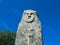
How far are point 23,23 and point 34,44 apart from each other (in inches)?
75.7

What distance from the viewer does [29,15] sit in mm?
21281

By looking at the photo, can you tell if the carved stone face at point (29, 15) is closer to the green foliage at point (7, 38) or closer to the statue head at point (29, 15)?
the statue head at point (29, 15)

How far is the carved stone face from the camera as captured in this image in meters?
21.2

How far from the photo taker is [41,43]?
20922mm

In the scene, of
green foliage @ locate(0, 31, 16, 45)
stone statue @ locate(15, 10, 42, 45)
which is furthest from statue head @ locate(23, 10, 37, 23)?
green foliage @ locate(0, 31, 16, 45)

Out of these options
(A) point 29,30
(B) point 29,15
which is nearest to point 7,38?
(B) point 29,15

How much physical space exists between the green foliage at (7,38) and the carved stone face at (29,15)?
24.3 m

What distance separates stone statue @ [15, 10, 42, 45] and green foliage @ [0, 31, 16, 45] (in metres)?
24.3

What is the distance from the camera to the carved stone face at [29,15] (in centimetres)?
2119

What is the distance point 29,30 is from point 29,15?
3.96ft

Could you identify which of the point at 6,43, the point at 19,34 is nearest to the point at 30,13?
the point at 19,34

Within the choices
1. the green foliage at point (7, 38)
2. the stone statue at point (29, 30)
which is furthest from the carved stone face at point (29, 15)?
the green foliage at point (7, 38)

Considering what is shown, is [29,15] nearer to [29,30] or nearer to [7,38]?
[29,30]

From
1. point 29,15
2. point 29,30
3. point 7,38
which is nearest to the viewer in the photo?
point 29,30
